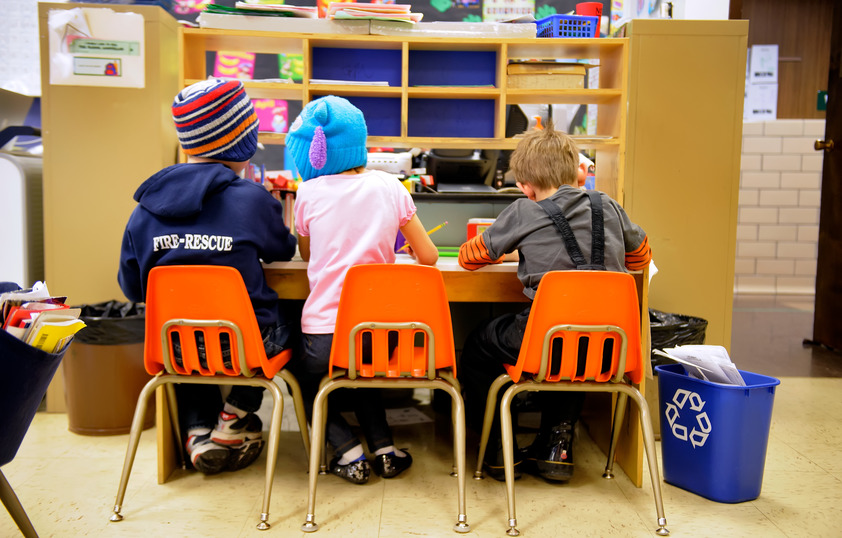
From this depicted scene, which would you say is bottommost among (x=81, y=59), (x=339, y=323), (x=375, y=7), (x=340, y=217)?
(x=339, y=323)

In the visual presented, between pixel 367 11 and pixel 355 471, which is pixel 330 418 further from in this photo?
pixel 367 11

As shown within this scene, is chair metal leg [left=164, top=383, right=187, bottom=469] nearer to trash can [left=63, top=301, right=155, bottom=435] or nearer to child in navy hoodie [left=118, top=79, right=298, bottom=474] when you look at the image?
child in navy hoodie [left=118, top=79, right=298, bottom=474]

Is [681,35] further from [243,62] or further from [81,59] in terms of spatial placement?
[243,62]

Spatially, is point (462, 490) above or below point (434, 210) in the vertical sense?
below

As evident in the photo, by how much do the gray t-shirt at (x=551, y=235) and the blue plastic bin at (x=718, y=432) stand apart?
44 centimetres

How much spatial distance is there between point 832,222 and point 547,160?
2.80 meters

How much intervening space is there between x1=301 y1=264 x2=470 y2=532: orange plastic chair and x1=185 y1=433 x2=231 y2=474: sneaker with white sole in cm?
45

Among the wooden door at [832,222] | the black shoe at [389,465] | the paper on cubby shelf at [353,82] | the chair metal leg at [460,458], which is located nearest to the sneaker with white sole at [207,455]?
the black shoe at [389,465]

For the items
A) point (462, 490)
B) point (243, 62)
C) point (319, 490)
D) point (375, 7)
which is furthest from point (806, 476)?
point (243, 62)

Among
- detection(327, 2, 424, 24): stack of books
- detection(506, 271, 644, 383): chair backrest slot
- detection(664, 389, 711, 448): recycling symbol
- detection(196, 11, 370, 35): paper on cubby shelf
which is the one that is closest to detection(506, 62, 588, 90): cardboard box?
detection(327, 2, 424, 24): stack of books

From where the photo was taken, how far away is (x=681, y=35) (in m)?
2.66

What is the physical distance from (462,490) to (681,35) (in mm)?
1960

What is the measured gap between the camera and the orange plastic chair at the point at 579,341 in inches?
69.0

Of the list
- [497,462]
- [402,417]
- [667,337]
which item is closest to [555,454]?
[497,462]
